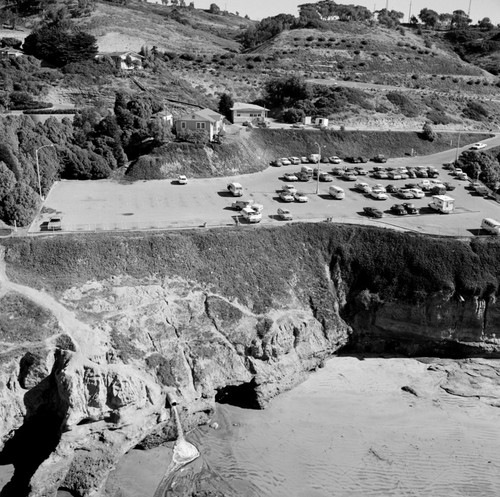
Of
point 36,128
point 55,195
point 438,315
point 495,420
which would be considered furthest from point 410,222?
point 36,128

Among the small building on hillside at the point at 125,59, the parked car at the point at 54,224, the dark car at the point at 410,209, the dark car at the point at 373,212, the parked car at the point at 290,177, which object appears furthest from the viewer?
the small building on hillside at the point at 125,59

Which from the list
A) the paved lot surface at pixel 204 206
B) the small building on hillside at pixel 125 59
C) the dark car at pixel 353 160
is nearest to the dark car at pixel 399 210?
the paved lot surface at pixel 204 206

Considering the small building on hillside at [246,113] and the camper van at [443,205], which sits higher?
the small building on hillside at [246,113]

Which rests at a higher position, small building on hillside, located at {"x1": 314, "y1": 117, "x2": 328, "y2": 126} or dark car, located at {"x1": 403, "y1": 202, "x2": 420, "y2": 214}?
small building on hillside, located at {"x1": 314, "y1": 117, "x2": 328, "y2": 126}

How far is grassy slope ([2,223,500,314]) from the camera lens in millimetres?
40156

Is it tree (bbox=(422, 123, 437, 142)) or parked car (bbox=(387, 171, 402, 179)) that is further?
tree (bbox=(422, 123, 437, 142))

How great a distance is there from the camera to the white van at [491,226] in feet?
154

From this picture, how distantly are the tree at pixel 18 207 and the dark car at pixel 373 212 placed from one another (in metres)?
28.1

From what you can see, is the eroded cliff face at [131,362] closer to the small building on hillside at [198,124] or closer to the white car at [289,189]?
the white car at [289,189]

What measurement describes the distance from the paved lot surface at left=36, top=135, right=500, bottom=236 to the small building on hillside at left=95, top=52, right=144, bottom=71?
38.5 meters

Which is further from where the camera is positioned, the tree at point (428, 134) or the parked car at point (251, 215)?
the tree at point (428, 134)

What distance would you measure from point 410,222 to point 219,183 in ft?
66.6

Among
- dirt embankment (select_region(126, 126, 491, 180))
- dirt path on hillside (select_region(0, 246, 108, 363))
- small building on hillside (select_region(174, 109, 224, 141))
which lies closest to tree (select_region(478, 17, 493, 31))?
dirt embankment (select_region(126, 126, 491, 180))

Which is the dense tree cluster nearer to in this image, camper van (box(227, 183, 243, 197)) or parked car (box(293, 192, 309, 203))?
camper van (box(227, 183, 243, 197))
